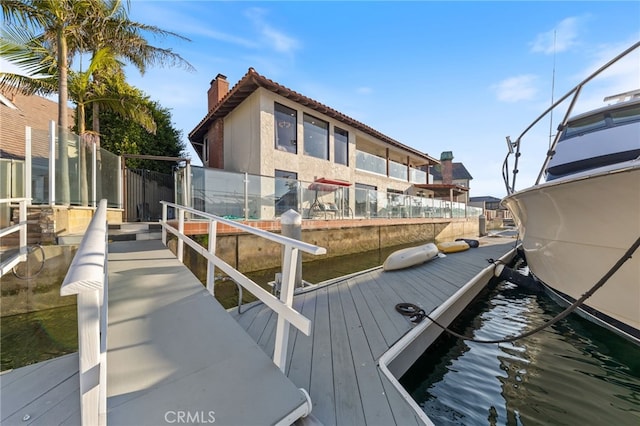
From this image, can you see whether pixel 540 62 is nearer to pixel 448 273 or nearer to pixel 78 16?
pixel 448 273

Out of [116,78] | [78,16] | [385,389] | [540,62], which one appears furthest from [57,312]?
[540,62]

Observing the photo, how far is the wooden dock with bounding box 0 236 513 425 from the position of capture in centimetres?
142

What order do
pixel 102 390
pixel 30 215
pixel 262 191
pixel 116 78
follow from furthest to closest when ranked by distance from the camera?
pixel 116 78, pixel 262 191, pixel 30 215, pixel 102 390

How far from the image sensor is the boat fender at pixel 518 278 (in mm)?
5527

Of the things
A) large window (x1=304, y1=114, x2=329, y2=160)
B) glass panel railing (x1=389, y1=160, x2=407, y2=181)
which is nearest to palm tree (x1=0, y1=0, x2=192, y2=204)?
large window (x1=304, y1=114, x2=329, y2=160)

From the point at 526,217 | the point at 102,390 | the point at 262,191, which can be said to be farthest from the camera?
the point at 262,191

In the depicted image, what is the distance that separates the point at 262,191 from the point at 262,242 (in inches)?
63.5

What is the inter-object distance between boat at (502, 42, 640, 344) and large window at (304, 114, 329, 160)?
29.1ft

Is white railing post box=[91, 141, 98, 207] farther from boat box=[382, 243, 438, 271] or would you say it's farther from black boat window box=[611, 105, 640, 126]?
black boat window box=[611, 105, 640, 126]

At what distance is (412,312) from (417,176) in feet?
60.9

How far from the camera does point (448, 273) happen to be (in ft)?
18.7

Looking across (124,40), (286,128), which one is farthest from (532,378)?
(124,40)

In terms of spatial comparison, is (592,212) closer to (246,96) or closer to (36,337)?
(36,337)

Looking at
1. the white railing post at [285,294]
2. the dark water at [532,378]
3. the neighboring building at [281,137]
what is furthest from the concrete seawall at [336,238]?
the white railing post at [285,294]
